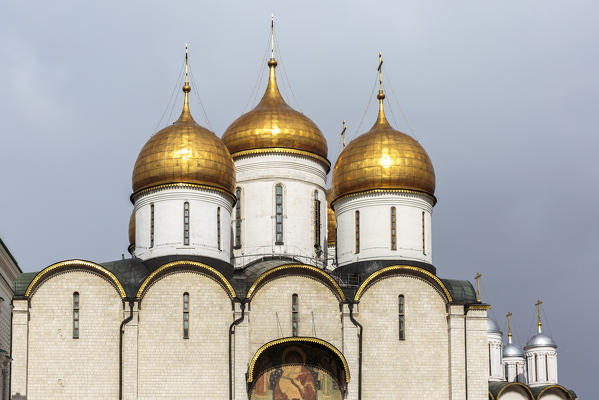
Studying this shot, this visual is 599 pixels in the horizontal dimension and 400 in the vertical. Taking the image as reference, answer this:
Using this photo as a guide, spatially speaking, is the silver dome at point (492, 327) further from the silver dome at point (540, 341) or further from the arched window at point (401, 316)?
the arched window at point (401, 316)

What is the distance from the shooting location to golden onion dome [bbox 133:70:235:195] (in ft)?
86.1

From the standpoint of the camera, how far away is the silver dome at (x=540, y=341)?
140 ft

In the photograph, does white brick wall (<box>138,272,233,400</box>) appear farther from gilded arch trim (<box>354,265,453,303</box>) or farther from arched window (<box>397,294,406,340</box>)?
arched window (<box>397,294,406,340</box>)

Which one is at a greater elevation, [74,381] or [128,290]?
[128,290]

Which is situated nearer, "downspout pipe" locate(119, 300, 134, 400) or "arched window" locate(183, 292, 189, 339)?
"downspout pipe" locate(119, 300, 134, 400)

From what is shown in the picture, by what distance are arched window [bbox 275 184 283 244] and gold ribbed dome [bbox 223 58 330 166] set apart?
99 centimetres

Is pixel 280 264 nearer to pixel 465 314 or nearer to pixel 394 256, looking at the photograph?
pixel 394 256

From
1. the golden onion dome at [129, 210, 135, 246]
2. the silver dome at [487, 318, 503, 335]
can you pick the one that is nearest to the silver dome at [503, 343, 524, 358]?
the silver dome at [487, 318, 503, 335]

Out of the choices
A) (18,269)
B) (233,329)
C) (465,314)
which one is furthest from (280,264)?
(18,269)

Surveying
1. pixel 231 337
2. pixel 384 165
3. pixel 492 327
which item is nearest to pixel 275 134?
pixel 384 165

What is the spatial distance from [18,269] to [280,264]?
7478 millimetres

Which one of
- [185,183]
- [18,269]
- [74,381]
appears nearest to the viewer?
[74,381]

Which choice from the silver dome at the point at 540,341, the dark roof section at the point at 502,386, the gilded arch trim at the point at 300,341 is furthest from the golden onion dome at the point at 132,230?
the silver dome at the point at 540,341

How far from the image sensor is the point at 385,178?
2711cm
